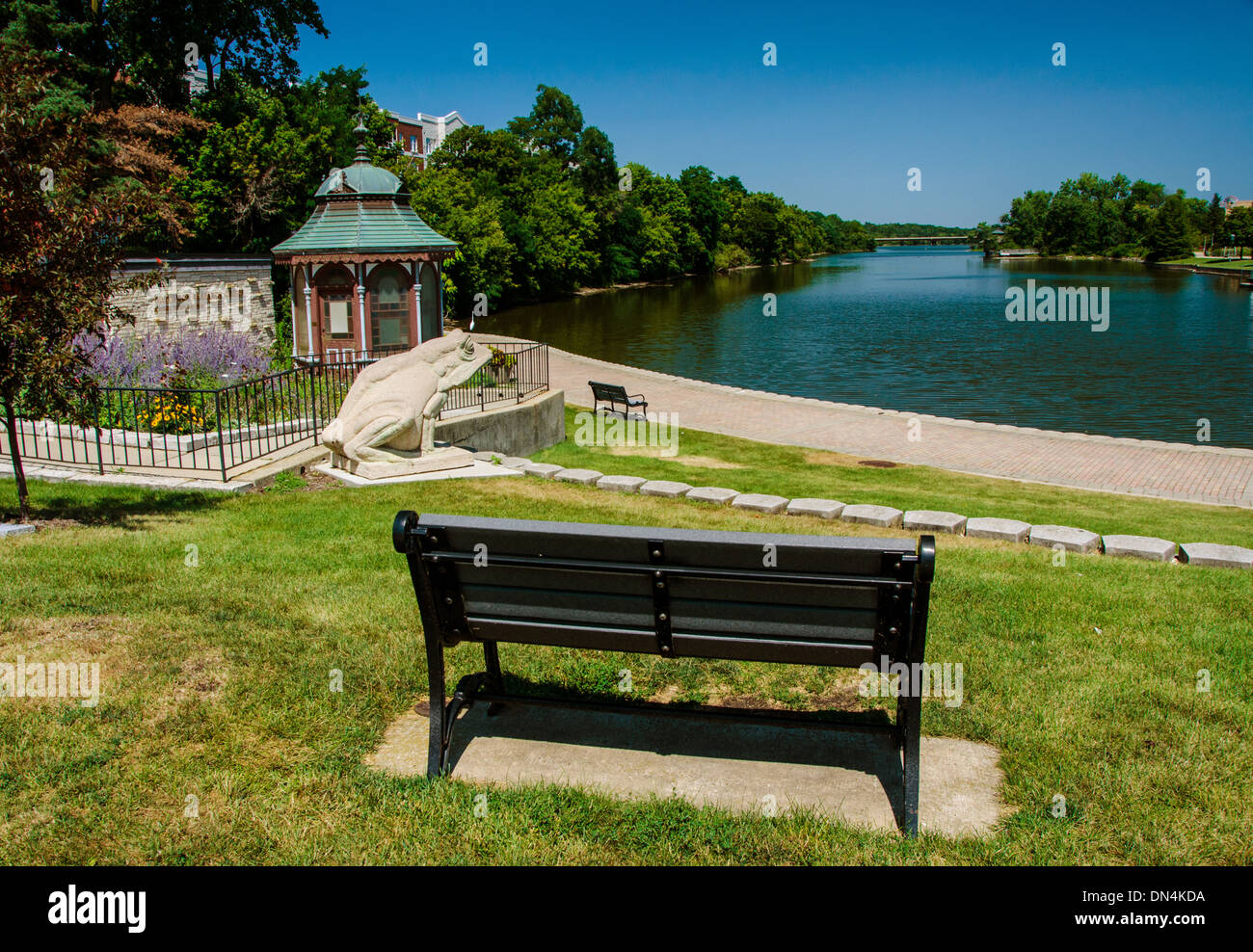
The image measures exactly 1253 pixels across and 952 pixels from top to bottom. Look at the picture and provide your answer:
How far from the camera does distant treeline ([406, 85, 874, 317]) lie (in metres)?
52.4

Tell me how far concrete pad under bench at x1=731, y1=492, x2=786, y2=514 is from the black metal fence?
222 inches

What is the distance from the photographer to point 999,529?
8.77m

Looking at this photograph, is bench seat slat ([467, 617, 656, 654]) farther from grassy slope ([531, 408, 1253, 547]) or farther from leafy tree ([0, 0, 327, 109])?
leafy tree ([0, 0, 327, 109])

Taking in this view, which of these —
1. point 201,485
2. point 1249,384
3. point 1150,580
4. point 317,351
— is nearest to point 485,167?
point 317,351

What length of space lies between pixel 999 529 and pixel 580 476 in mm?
4832

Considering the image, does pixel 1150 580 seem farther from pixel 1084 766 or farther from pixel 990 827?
pixel 990 827

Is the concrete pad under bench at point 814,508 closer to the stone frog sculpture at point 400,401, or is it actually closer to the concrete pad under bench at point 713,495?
the concrete pad under bench at point 713,495

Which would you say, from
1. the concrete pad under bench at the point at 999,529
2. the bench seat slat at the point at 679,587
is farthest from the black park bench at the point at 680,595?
the concrete pad under bench at the point at 999,529

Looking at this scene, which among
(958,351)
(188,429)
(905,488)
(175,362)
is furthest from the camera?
(958,351)

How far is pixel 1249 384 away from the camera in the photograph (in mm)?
29953

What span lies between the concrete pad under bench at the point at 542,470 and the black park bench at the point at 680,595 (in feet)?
24.9

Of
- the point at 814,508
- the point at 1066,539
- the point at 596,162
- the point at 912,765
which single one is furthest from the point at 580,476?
the point at 596,162

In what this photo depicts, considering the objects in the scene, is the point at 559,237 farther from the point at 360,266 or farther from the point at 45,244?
the point at 45,244
